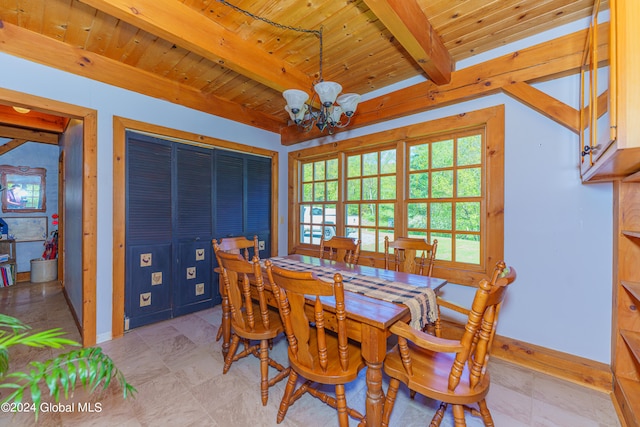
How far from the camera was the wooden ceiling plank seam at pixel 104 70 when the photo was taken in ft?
6.98

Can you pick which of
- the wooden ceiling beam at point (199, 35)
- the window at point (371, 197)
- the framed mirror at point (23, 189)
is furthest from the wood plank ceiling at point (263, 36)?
the framed mirror at point (23, 189)

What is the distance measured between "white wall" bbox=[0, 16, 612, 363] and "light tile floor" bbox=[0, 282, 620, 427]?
39 cm

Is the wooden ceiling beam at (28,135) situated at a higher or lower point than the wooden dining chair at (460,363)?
higher

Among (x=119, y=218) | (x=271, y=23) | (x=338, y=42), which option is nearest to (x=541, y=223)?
(x=338, y=42)

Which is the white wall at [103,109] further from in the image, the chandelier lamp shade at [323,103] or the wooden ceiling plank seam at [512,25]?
the wooden ceiling plank seam at [512,25]

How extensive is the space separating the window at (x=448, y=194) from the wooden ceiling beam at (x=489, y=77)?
38cm

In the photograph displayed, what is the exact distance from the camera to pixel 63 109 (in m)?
2.36

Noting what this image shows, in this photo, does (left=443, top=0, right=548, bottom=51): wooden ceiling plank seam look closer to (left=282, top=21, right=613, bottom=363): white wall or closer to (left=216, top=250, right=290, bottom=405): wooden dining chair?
(left=282, top=21, right=613, bottom=363): white wall

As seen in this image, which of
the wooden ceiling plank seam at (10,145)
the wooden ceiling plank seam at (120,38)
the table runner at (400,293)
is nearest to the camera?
the table runner at (400,293)

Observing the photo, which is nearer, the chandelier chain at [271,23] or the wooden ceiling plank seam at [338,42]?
the chandelier chain at [271,23]

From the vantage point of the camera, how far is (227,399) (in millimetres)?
1815

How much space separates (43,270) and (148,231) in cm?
347

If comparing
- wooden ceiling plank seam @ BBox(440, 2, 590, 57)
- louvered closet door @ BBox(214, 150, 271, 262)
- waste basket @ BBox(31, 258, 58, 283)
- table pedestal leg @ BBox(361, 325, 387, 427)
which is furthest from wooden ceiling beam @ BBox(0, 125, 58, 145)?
wooden ceiling plank seam @ BBox(440, 2, 590, 57)

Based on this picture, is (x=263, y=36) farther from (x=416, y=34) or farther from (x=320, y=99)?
(x=416, y=34)
